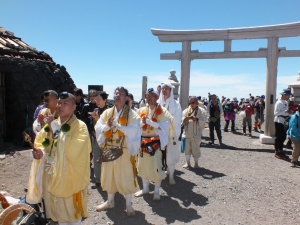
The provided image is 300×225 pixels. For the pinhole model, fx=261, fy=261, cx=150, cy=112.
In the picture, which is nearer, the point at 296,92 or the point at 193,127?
the point at 193,127

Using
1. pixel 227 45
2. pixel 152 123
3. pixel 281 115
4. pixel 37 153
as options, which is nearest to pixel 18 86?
pixel 152 123

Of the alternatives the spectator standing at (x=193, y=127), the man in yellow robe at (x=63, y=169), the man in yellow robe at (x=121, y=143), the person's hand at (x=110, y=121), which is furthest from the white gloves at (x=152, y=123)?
the spectator standing at (x=193, y=127)

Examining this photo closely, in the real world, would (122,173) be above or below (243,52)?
below

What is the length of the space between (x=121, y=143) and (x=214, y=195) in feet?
7.54

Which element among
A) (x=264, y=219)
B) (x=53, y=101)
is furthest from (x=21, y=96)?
(x=264, y=219)

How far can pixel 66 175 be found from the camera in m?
2.68

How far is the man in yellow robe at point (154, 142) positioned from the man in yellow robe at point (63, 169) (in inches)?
65.9

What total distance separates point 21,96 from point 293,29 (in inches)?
382

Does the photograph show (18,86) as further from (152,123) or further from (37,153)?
(37,153)

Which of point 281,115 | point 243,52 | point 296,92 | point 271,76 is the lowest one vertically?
point 281,115

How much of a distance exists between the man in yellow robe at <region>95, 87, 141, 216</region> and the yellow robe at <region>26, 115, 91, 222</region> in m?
0.95

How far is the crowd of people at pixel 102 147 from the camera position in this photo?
273 cm

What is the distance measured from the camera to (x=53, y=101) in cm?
381

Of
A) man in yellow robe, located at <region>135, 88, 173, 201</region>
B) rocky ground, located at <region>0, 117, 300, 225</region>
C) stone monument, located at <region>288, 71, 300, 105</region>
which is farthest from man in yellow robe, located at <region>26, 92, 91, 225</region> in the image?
stone monument, located at <region>288, 71, 300, 105</region>
